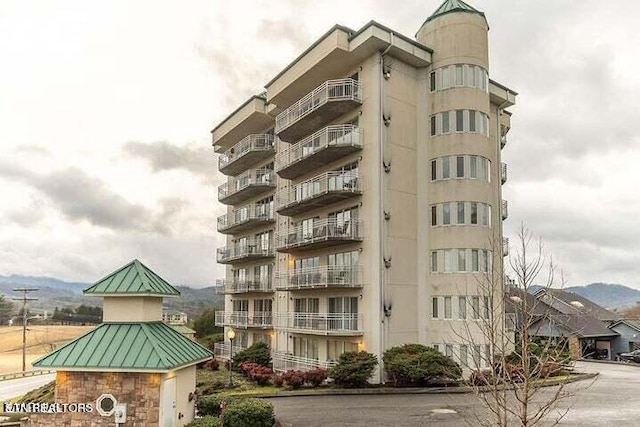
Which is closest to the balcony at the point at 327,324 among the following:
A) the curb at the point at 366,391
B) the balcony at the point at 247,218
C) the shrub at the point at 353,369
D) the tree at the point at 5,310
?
the shrub at the point at 353,369

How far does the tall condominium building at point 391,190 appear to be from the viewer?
100 ft

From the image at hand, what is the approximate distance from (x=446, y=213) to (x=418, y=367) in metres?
10.1

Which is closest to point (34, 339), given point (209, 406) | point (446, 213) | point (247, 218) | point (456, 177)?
point (247, 218)

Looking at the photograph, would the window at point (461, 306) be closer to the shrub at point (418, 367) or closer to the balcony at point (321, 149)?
the shrub at point (418, 367)

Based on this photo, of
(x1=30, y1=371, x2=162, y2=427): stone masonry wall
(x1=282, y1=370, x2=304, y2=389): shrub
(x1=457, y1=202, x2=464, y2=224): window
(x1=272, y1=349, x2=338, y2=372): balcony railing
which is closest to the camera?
(x1=30, y1=371, x2=162, y2=427): stone masonry wall

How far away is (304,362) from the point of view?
3266 centimetres

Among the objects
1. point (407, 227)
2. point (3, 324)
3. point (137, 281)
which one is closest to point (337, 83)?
point (407, 227)

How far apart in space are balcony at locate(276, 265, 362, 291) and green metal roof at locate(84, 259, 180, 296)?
15.1 metres

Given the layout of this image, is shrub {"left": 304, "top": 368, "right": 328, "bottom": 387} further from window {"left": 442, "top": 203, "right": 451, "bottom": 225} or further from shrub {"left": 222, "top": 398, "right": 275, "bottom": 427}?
window {"left": 442, "top": 203, "right": 451, "bottom": 225}

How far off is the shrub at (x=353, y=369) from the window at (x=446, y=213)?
32.0 feet

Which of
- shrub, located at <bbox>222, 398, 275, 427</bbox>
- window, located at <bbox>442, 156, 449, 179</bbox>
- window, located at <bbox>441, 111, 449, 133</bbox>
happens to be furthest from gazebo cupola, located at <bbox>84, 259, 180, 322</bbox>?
window, located at <bbox>441, 111, 449, 133</bbox>

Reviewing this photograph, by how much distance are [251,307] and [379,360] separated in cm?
1936

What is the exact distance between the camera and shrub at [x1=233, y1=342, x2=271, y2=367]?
3603cm

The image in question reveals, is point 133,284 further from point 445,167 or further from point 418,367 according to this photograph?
point 445,167
